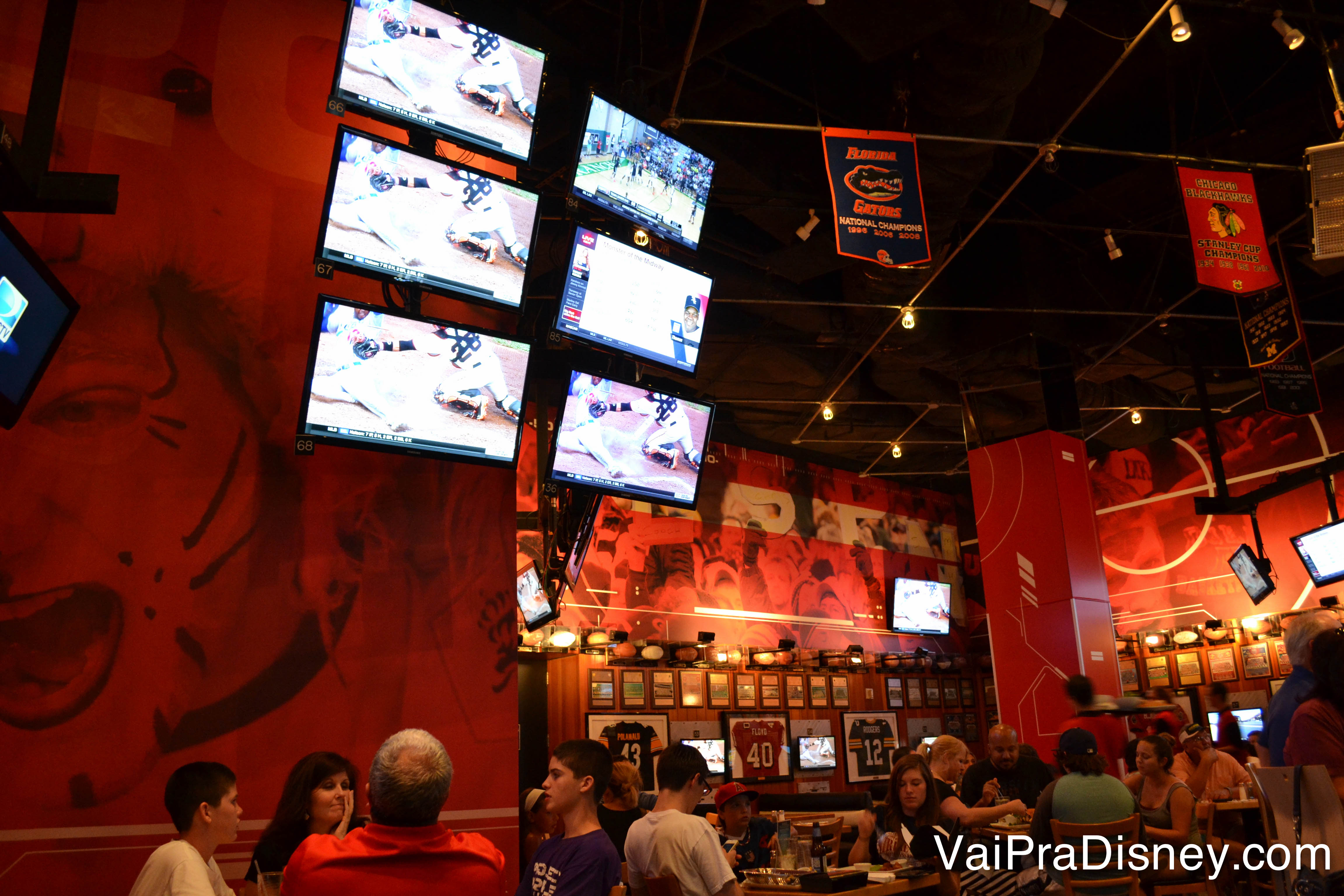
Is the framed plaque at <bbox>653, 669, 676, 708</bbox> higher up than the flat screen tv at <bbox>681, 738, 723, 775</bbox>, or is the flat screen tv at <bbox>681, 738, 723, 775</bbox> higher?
the framed plaque at <bbox>653, 669, 676, 708</bbox>

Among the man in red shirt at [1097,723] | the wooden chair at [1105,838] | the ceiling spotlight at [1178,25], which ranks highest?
the ceiling spotlight at [1178,25]

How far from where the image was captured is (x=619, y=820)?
5.10 metres

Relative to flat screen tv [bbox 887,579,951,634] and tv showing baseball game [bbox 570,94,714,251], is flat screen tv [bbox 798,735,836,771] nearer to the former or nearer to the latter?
flat screen tv [bbox 887,579,951,634]

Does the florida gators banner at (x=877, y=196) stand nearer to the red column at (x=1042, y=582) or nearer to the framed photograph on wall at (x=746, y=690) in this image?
the red column at (x=1042, y=582)

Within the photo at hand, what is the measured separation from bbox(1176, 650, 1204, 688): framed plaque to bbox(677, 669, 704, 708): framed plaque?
23.5 ft

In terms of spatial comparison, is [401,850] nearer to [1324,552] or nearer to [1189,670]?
[1324,552]

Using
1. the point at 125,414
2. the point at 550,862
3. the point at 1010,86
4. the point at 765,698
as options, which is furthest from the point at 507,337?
the point at 765,698

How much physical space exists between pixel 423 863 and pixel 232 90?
3780 mm

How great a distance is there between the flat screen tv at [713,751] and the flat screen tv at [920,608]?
4557 millimetres

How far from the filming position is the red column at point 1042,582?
31.2 feet

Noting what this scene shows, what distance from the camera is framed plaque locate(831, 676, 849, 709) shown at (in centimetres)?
1277

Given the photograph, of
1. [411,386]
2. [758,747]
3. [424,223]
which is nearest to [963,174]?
[424,223]

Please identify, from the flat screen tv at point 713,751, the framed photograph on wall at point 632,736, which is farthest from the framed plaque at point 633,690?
the flat screen tv at point 713,751

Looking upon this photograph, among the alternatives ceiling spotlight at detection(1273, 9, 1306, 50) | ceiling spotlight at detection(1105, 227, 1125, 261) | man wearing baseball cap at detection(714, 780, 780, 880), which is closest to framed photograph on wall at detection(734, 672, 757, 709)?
man wearing baseball cap at detection(714, 780, 780, 880)
